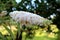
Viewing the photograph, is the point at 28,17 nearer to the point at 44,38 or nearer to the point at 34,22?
the point at 34,22

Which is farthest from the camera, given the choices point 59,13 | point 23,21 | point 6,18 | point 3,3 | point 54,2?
point 59,13

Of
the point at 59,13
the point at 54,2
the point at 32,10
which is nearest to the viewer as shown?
the point at 32,10

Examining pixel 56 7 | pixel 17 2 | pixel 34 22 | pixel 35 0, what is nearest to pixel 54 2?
pixel 56 7

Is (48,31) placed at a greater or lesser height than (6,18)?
greater

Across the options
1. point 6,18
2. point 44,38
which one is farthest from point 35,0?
point 44,38

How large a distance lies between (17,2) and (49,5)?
1.37 ft

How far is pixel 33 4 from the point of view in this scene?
2.29 meters

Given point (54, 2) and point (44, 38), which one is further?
point (44, 38)

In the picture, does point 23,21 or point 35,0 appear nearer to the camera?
point 23,21

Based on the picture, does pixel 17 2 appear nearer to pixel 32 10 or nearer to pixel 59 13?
pixel 32 10

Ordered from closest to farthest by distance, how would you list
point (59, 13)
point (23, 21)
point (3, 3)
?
point (23, 21), point (3, 3), point (59, 13)

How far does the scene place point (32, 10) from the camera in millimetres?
2252

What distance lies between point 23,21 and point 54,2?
107 centimetres

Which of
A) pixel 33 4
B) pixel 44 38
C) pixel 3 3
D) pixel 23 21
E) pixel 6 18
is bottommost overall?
pixel 23 21
